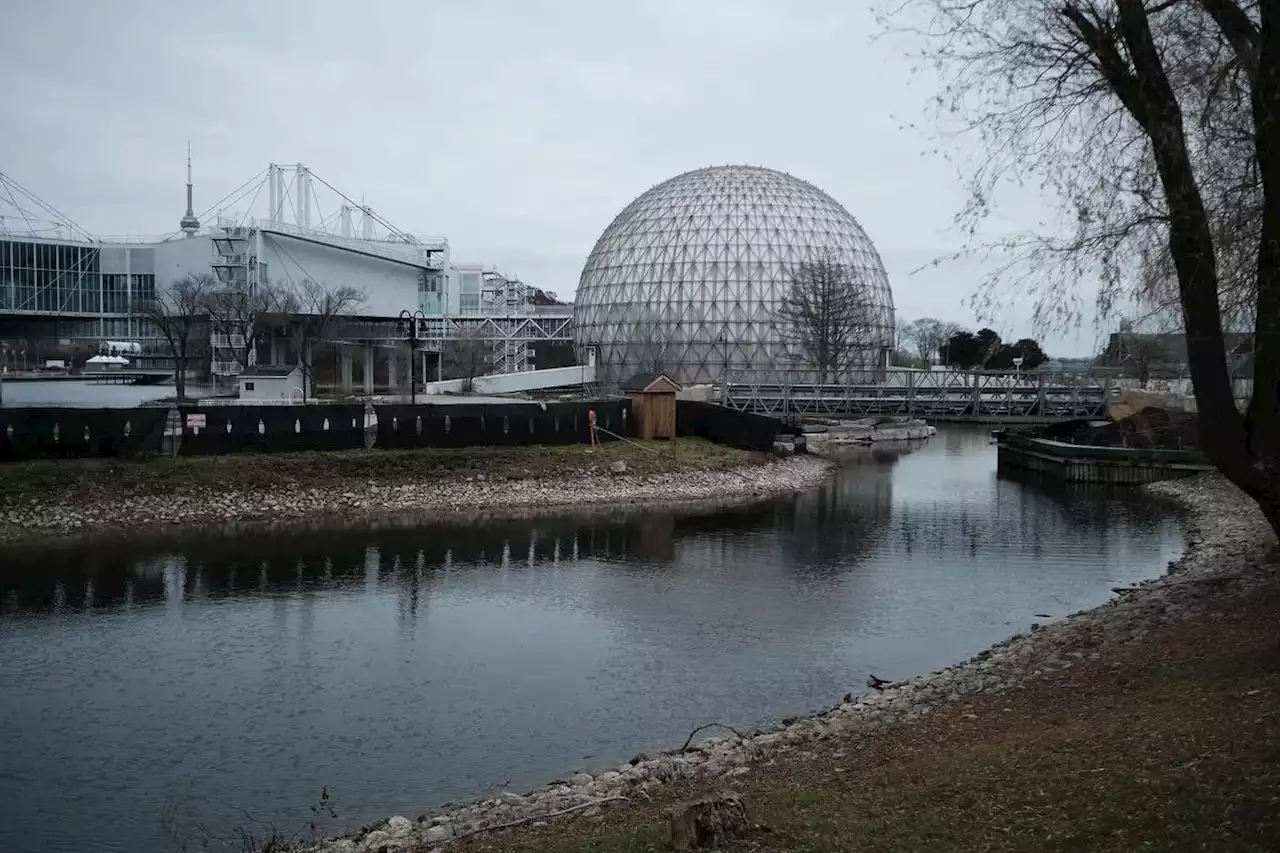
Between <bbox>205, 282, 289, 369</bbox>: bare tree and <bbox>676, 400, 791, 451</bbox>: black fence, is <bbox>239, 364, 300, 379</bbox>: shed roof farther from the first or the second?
<bbox>676, 400, 791, 451</bbox>: black fence

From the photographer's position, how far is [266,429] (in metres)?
37.9

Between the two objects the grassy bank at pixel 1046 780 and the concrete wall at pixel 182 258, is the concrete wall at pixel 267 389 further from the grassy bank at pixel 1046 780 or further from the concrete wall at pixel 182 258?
the grassy bank at pixel 1046 780

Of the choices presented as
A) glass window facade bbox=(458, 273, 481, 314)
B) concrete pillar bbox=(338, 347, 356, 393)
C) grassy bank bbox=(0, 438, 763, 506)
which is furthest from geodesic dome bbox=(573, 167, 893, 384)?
grassy bank bbox=(0, 438, 763, 506)

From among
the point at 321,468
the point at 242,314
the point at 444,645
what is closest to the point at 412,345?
the point at 321,468

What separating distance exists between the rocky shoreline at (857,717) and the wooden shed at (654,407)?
25.4 metres

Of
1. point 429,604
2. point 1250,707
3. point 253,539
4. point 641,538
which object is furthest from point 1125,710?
point 253,539

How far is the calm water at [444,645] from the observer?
14.5 m

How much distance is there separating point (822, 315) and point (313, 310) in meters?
34.8

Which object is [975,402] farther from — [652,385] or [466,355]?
[466,355]

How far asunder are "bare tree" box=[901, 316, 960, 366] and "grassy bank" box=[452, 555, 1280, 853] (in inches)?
4879

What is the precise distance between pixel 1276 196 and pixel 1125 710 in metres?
5.94

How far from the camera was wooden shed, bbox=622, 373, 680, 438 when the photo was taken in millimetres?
48281

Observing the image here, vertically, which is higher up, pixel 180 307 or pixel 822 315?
pixel 180 307

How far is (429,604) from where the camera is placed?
24656mm
